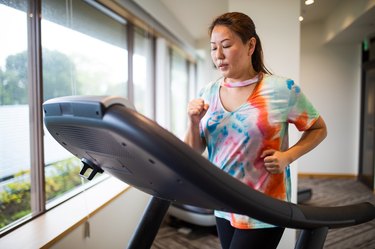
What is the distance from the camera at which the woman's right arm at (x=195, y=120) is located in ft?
2.52

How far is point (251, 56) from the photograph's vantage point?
0.92 m

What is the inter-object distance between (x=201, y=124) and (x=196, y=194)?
0.45 meters

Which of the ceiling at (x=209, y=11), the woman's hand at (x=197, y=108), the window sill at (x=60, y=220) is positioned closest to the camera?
the woman's hand at (x=197, y=108)

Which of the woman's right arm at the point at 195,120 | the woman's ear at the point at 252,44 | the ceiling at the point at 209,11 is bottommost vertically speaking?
the woman's right arm at the point at 195,120

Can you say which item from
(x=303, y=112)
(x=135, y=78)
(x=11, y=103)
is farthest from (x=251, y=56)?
(x=135, y=78)

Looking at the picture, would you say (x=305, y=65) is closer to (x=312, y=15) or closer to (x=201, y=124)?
(x=312, y=15)

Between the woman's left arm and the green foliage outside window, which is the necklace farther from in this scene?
the green foliage outside window

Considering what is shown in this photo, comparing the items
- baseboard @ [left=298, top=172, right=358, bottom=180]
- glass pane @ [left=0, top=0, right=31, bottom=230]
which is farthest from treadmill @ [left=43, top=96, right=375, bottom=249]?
baseboard @ [left=298, top=172, right=358, bottom=180]

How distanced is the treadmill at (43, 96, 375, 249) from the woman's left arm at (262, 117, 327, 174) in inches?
8.1

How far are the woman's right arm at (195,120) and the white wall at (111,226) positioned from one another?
102cm

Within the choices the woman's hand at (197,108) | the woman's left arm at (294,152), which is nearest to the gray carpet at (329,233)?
the woman's left arm at (294,152)

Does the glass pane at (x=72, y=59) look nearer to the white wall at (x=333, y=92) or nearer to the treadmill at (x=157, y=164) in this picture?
the treadmill at (x=157, y=164)

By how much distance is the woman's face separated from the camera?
0.81m

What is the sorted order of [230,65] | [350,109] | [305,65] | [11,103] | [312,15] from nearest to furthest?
[230,65]
[11,103]
[312,15]
[305,65]
[350,109]
